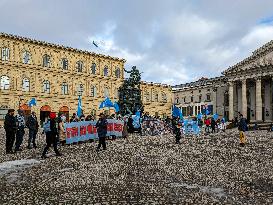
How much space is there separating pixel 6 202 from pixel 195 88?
267ft

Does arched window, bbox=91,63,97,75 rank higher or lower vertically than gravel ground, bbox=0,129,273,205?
higher

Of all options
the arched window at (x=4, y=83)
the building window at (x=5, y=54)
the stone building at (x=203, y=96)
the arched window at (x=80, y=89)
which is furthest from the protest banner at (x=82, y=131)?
the stone building at (x=203, y=96)

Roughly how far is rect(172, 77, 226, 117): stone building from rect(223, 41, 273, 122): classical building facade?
7.26 metres

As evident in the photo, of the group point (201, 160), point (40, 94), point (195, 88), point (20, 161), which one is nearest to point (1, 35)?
point (40, 94)

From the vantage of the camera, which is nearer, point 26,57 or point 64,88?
point 26,57

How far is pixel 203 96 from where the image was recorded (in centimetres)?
8431

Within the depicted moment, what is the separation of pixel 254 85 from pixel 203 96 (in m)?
19.2

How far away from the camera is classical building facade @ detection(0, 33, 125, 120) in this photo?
48.6 metres

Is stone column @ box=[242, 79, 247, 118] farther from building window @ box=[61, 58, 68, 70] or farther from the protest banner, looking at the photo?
the protest banner

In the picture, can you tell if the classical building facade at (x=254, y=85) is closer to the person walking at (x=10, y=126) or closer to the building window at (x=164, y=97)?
the building window at (x=164, y=97)

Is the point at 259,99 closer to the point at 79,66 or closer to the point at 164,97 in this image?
the point at 164,97

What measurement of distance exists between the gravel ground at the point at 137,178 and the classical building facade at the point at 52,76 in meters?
35.9

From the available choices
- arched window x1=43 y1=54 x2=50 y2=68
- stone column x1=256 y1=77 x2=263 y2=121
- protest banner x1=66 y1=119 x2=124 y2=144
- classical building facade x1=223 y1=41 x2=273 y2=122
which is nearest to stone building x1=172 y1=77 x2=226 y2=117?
classical building facade x1=223 y1=41 x2=273 y2=122

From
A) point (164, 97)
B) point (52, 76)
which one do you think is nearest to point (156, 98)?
point (164, 97)
